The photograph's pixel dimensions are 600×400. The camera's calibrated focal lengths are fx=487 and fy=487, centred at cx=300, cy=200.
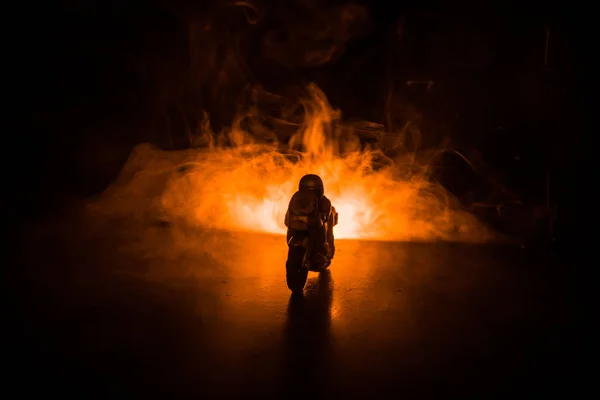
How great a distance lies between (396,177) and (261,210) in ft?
6.33

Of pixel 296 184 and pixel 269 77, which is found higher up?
pixel 269 77

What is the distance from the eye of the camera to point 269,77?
820 cm

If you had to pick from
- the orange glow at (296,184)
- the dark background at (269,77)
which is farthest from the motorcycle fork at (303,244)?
the dark background at (269,77)

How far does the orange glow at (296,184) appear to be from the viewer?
242 inches

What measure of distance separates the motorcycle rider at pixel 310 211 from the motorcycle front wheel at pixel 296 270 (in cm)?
17

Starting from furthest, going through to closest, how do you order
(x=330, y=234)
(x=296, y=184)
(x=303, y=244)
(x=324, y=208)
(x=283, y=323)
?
(x=296, y=184), (x=330, y=234), (x=324, y=208), (x=303, y=244), (x=283, y=323)

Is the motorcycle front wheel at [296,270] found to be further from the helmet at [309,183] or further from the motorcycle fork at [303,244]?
the helmet at [309,183]

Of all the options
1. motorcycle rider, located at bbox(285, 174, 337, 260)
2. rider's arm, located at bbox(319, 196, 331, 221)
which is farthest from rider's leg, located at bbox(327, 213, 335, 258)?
rider's arm, located at bbox(319, 196, 331, 221)

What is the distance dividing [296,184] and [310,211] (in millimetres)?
2575

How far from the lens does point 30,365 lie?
296 cm

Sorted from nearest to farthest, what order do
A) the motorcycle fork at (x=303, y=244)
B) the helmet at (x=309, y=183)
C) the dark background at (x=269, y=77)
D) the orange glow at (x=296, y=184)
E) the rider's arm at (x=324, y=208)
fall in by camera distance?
the motorcycle fork at (x=303, y=244)
the helmet at (x=309, y=183)
the rider's arm at (x=324, y=208)
the orange glow at (x=296, y=184)
the dark background at (x=269, y=77)

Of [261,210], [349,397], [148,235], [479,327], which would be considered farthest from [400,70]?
[349,397]

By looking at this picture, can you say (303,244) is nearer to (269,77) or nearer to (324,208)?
(324,208)

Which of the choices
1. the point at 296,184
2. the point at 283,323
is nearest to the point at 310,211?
the point at 283,323
